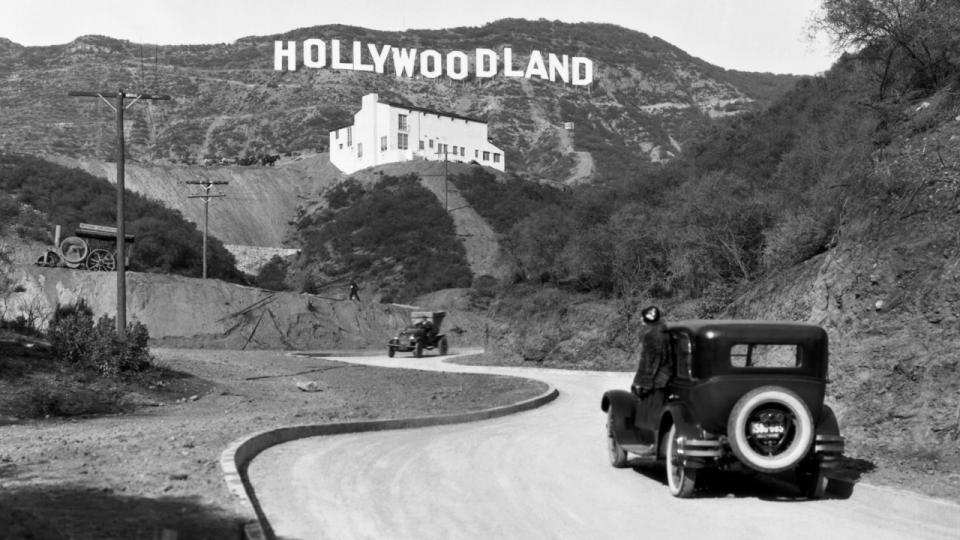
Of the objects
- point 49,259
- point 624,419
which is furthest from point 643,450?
point 49,259

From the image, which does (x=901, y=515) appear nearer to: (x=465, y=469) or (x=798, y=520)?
(x=798, y=520)

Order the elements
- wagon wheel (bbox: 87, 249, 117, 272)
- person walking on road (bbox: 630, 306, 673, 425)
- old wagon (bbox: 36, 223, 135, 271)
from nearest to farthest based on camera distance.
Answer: person walking on road (bbox: 630, 306, 673, 425), old wagon (bbox: 36, 223, 135, 271), wagon wheel (bbox: 87, 249, 117, 272)

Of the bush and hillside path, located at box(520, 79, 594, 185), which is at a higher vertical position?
hillside path, located at box(520, 79, 594, 185)

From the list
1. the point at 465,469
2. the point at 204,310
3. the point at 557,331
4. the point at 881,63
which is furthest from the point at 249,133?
the point at 465,469

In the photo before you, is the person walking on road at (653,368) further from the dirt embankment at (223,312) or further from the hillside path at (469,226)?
the hillside path at (469,226)

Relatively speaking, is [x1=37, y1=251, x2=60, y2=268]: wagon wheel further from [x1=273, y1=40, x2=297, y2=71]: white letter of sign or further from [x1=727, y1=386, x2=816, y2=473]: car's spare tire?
[x1=273, y1=40, x2=297, y2=71]: white letter of sign

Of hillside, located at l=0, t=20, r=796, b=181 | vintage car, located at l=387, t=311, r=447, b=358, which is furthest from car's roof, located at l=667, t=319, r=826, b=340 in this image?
hillside, located at l=0, t=20, r=796, b=181

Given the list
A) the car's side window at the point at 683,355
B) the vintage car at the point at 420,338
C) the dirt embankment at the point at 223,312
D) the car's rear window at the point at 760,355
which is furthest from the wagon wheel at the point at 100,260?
the car's side window at the point at 683,355

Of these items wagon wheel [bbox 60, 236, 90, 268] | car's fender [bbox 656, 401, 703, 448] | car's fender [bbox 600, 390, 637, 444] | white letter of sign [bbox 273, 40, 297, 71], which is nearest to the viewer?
car's fender [bbox 656, 401, 703, 448]
